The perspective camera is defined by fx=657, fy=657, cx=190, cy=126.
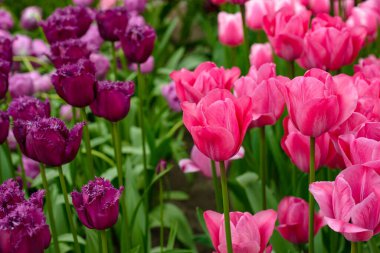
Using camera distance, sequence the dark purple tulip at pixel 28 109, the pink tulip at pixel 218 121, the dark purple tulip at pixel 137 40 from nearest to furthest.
Answer: the pink tulip at pixel 218 121 → the dark purple tulip at pixel 28 109 → the dark purple tulip at pixel 137 40

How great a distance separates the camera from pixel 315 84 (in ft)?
3.51

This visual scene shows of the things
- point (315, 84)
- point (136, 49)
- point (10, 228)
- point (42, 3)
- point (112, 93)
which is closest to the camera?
point (10, 228)

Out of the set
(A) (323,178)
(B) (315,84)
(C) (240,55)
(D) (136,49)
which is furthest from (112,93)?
(C) (240,55)

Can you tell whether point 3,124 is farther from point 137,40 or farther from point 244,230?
point 244,230

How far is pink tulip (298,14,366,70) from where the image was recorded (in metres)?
1.53

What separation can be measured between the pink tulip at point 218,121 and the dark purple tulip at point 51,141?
0.78 feet

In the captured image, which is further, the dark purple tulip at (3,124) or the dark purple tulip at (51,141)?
the dark purple tulip at (3,124)

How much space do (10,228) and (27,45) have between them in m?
2.10

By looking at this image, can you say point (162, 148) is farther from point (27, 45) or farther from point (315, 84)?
point (315, 84)

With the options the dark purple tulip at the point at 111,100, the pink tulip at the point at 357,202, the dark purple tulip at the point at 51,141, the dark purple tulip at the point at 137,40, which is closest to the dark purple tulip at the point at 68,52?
the dark purple tulip at the point at 137,40

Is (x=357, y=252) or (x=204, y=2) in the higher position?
(x=357, y=252)

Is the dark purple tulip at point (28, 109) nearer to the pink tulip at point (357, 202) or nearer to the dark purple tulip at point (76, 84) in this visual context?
the dark purple tulip at point (76, 84)

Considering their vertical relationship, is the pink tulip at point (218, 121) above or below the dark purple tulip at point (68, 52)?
above

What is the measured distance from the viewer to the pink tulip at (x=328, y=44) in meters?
1.53
